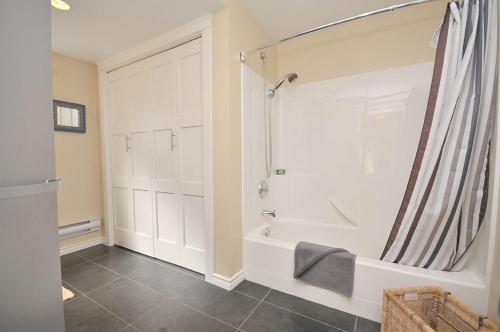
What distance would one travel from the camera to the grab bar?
621 millimetres

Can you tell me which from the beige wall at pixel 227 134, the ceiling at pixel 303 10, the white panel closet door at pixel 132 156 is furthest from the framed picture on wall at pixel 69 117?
the ceiling at pixel 303 10

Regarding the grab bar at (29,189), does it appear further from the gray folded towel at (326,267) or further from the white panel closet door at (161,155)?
the gray folded towel at (326,267)

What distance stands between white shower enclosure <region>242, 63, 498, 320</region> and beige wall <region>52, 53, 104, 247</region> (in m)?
1.96

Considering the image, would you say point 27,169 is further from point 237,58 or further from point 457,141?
point 457,141

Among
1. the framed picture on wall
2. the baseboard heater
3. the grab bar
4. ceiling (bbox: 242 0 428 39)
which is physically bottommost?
the baseboard heater

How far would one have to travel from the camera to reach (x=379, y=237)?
1.83m

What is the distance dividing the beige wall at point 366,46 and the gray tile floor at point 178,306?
198cm

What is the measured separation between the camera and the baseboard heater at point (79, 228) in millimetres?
2186

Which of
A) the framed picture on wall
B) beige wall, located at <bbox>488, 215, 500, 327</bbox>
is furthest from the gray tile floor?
the framed picture on wall

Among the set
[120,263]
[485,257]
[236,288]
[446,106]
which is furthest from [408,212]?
[120,263]

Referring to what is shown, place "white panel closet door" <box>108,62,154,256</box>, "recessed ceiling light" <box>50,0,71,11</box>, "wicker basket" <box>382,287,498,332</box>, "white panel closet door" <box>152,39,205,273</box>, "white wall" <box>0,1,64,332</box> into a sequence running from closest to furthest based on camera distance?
1. "white wall" <box>0,1,64,332</box>
2. "wicker basket" <box>382,287,498,332</box>
3. "recessed ceiling light" <box>50,0,71,11</box>
4. "white panel closet door" <box>152,39,205,273</box>
5. "white panel closet door" <box>108,62,154,256</box>

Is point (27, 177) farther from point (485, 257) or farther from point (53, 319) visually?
point (485, 257)

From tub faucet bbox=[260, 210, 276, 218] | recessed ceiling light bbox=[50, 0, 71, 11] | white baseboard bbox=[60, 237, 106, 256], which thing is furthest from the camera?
white baseboard bbox=[60, 237, 106, 256]

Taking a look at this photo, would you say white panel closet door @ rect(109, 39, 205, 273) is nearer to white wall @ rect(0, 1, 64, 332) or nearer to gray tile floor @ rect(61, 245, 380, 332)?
gray tile floor @ rect(61, 245, 380, 332)
